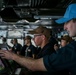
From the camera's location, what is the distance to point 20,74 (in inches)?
160

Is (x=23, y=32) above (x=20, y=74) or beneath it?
beneath

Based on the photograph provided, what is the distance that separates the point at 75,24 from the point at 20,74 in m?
2.24

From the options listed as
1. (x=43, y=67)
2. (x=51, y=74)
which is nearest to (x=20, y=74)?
(x=51, y=74)

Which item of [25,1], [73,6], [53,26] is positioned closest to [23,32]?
[53,26]

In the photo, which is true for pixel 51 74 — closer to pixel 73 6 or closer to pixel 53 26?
pixel 73 6

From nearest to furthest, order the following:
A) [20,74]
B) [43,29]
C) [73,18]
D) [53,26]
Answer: [73,18], [43,29], [20,74], [53,26]

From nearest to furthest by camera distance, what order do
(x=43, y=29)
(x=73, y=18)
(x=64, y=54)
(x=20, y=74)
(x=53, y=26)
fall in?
(x=64, y=54), (x=73, y=18), (x=43, y=29), (x=20, y=74), (x=53, y=26)

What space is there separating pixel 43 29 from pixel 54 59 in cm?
190

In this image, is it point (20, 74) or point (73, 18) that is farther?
point (20, 74)

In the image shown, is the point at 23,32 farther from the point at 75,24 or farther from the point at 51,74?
the point at 75,24

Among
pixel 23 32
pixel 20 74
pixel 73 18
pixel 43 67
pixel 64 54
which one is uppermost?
pixel 73 18

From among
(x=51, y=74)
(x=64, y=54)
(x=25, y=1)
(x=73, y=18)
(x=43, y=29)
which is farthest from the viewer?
(x=25, y=1)

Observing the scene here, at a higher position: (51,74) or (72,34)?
(72,34)

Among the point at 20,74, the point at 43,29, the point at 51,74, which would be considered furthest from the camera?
the point at 20,74
